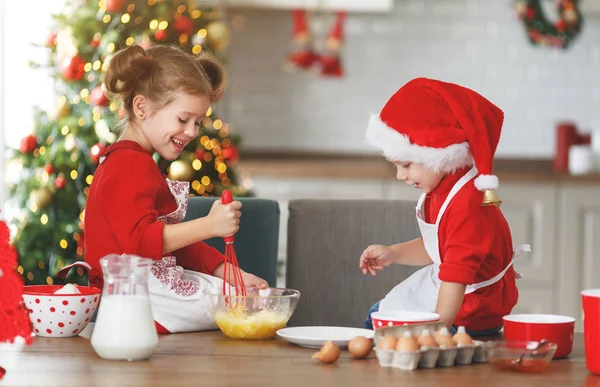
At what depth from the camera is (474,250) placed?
60.7 inches

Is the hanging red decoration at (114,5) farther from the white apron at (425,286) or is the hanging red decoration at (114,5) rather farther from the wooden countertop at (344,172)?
the white apron at (425,286)

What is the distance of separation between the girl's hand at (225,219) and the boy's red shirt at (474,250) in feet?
1.23

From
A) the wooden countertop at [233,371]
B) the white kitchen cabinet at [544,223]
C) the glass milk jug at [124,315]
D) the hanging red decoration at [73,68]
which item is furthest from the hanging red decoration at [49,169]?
the glass milk jug at [124,315]

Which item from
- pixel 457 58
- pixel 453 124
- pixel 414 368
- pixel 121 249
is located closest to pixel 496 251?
pixel 453 124

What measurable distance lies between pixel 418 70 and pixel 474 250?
3150 mm

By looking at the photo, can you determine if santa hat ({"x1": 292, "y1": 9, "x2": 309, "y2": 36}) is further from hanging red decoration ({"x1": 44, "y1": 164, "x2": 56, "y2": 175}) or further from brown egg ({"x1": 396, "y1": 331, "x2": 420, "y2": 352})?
brown egg ({"x1": 396, "y1": 331, "x2": 420, "y2": 352})

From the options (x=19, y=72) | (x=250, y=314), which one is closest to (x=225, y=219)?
(x=250, y=314)

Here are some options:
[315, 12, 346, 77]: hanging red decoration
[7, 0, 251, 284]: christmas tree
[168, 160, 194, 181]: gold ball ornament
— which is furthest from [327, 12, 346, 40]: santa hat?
[168, 160, 194, 181]: gold ball ornament

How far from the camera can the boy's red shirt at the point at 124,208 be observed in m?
1.60

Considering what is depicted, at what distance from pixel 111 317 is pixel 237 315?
27cm

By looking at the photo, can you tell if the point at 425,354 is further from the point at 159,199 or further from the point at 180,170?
the point at 180,170

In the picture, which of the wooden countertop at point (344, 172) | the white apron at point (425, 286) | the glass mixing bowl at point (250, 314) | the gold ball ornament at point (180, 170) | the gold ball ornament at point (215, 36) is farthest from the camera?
the wooden countertop at point (344, 172)

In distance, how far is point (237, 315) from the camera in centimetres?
145

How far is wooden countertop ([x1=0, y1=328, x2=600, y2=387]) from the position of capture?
1.13 metres
